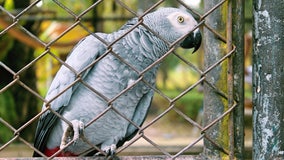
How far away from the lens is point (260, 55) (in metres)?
1.44

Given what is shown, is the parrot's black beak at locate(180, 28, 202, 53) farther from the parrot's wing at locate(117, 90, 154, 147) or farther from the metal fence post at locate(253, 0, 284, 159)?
the metal fence post at locate(253, 0, 284, 159)

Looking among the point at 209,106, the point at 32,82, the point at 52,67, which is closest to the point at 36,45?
the point at 32,82

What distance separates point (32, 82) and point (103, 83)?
3190mm

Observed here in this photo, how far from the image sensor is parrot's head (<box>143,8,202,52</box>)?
223cm

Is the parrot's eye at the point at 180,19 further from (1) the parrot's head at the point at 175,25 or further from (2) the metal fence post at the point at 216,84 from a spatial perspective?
(2) the metal fence post at the point at 216,84

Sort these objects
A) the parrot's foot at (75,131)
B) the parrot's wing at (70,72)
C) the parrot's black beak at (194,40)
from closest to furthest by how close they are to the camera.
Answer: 1. the parrot's foot at (75,131)
2. the parrot's wing at (70,72)
3. the parrot's black beak at (194,40)

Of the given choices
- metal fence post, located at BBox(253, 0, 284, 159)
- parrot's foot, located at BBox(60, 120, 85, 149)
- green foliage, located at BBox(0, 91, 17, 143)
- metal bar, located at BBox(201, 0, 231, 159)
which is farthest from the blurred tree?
metal fence post, located at BBox(253, 0, 284, 159)

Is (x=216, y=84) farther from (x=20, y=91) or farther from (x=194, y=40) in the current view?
(x=20, y=91)

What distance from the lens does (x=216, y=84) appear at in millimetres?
1497

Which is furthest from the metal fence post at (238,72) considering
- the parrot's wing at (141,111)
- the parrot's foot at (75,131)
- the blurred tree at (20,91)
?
the blurred tree at (20,91)

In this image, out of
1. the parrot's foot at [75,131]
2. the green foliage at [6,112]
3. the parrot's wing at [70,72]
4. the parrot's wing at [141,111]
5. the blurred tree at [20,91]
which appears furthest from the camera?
the blurred tree at [20,91]

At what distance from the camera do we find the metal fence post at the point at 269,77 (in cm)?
142

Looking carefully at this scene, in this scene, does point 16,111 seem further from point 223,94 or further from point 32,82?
point 223,94

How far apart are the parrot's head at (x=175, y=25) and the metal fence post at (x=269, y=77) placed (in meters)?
0.79
